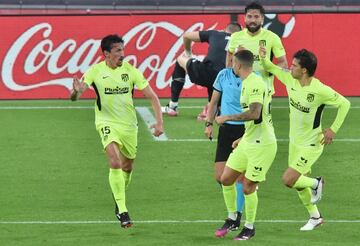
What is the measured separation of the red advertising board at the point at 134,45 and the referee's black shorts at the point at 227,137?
1137cm

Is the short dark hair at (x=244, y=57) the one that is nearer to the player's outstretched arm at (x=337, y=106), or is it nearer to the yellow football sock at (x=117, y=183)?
the player's outstretched arm at (x=337, y=106)

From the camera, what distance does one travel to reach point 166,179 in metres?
17.0

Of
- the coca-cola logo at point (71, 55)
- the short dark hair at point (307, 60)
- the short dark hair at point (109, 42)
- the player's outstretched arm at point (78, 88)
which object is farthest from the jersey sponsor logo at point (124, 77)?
the coca-cola logo at point (71, 55)

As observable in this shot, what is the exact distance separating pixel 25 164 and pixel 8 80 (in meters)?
7.10

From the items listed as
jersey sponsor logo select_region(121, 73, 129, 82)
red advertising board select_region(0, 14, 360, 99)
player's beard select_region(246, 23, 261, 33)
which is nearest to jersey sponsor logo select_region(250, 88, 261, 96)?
jersey sponsor logo select_region(121, 73, 129, 82)

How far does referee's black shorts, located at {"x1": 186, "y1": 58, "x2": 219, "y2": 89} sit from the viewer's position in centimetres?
1995

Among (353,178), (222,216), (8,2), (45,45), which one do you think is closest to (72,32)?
(45,45)

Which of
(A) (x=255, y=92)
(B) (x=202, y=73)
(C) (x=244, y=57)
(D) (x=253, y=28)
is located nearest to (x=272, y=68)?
(D) (x=253, y=28)

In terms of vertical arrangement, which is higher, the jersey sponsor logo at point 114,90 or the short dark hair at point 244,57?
the short dark hair at point 244,57

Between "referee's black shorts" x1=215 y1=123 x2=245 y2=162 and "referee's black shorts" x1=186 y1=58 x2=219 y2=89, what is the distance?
20.1ft

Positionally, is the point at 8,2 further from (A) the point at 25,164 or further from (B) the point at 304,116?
(B) the point at 304,116

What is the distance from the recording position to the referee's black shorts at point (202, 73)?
20.0 m

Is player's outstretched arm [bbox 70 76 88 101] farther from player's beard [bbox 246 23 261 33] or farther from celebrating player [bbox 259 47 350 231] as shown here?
player's beard [bbox 246 23 261 33]

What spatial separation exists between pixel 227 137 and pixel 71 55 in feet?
38.5
